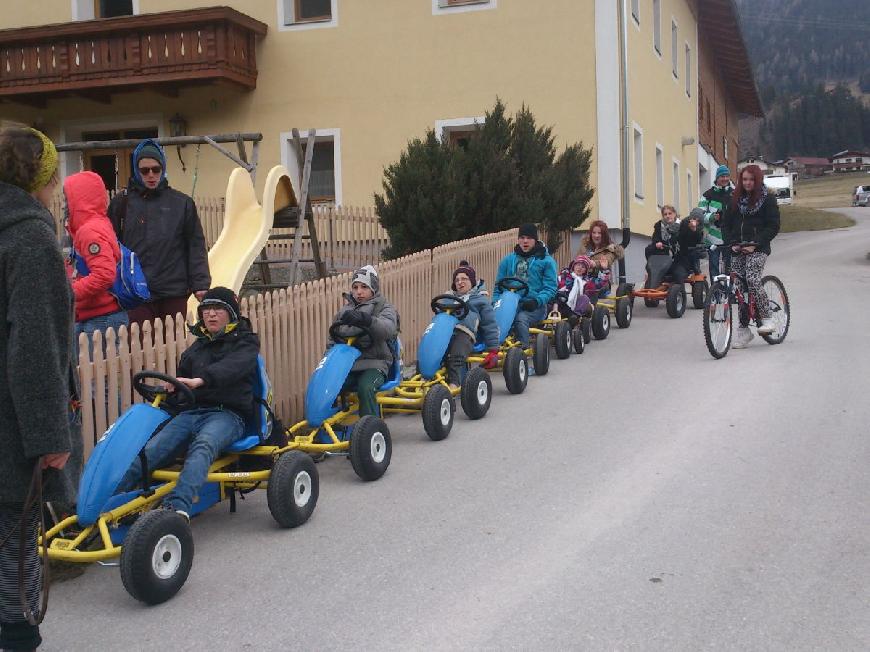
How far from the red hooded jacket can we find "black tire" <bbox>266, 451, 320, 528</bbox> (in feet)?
5.57

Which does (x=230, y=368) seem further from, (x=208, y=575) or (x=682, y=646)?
(x=682, y=646)

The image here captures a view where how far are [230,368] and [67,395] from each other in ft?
6.58

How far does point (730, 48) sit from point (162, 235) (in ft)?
102

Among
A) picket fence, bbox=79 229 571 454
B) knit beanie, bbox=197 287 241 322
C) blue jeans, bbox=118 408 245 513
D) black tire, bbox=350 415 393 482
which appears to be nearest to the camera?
blue jeans, bbox=118 408 245 513

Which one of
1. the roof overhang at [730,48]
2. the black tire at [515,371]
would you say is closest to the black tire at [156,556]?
the black tire at [515,371]

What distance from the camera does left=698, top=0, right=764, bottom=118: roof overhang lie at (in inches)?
1149

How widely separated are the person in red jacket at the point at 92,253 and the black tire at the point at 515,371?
3.79 metres

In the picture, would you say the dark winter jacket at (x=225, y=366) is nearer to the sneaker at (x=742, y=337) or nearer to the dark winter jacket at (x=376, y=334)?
the dark winter jacket at (x=376, y=334)

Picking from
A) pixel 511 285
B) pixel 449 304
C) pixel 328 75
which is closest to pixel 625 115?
pixel 328 75

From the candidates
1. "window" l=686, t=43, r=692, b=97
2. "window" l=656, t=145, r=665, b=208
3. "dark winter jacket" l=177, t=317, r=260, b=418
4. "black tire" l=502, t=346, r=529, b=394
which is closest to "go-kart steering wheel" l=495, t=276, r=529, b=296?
"black tire" l=502, t=346, r=529, b=394

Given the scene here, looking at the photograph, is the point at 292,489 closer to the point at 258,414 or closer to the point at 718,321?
the point at 258,414

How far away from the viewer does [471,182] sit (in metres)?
13.1

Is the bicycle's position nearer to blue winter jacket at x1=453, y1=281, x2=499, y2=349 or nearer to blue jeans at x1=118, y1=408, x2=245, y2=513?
blue winter jacket at x1=453, y1=281, x2=499, y2=349

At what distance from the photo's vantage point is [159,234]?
6.81 metres
